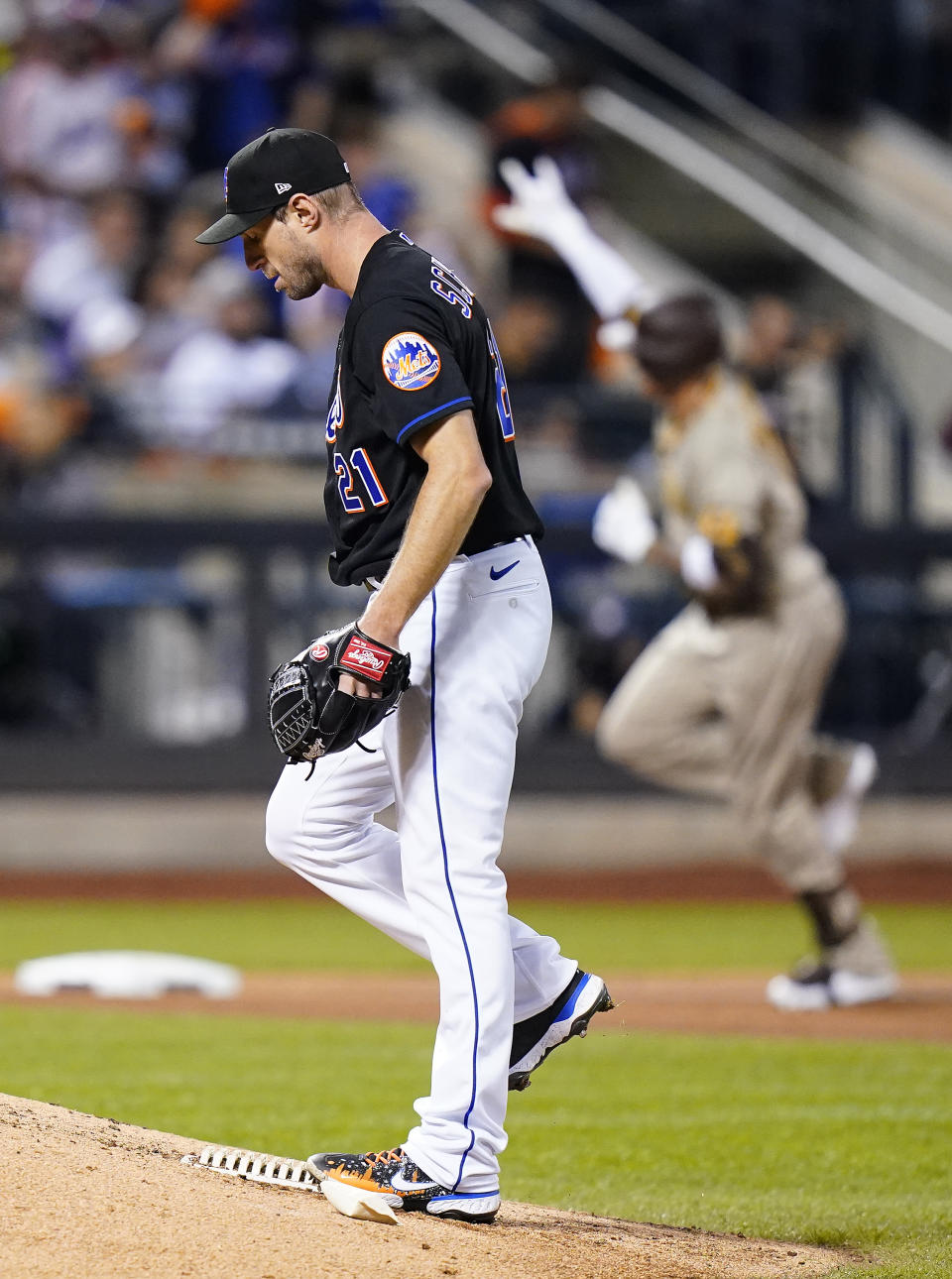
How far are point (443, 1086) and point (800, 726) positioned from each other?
429cm

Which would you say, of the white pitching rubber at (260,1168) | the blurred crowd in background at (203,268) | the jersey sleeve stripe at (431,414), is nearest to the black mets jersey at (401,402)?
the jersey sleeve stripe at (431,414)

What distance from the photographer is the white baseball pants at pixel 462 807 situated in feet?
12.9

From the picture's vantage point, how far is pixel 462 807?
3.99 metres

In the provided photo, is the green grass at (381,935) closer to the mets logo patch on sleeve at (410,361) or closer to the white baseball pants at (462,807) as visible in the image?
the white baseball pants at (462,807)

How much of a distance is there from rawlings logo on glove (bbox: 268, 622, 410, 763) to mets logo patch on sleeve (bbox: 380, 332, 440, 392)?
1.59ft

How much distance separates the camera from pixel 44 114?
587 inches

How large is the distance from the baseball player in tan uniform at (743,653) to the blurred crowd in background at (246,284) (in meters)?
3.62

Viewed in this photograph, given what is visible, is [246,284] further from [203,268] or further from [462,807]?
[462,807]

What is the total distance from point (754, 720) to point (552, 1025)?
370 centimetres

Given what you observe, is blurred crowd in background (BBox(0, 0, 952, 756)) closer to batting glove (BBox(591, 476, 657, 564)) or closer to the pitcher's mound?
batting glove (BBox(591, 476, 657, 564))

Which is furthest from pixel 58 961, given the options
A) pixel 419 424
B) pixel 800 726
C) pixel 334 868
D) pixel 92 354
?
pixel 92 354

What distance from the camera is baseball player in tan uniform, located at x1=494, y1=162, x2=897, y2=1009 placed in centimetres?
765

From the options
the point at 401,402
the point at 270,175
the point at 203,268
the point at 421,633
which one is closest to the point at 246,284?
the point at 203,268

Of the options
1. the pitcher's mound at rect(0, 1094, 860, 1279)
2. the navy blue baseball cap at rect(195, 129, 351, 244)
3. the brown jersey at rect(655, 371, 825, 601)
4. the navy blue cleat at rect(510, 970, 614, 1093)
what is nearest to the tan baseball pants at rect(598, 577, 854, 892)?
the brown jersey at rect(655, 371, 825, 601)
